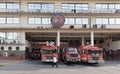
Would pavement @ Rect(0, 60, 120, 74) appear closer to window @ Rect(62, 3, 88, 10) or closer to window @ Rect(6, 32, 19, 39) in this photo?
window @ Rect(6, 32, 19, 39)

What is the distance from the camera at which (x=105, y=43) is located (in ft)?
263

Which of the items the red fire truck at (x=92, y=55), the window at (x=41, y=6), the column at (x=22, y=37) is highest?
the window at (x=41, y=6)

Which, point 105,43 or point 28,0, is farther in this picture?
point 105,43

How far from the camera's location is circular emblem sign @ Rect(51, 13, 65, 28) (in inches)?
2562

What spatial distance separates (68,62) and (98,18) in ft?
→ 75.1

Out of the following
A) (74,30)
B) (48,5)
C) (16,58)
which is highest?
(48,5)

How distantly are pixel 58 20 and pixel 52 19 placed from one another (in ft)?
4.55

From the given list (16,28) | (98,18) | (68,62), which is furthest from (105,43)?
(68,62)

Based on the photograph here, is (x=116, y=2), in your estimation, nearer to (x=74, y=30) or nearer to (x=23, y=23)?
(x=74, y=30)

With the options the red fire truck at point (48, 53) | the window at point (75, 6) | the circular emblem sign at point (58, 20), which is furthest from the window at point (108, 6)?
the red fire truck at point (48, 53)

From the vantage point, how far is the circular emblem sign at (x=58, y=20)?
65.1m

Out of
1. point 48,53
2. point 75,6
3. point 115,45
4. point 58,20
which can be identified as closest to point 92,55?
point 48,53

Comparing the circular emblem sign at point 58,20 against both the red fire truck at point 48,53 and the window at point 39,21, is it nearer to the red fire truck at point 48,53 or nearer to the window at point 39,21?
the window at point 39,21

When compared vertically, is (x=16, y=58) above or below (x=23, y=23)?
below
